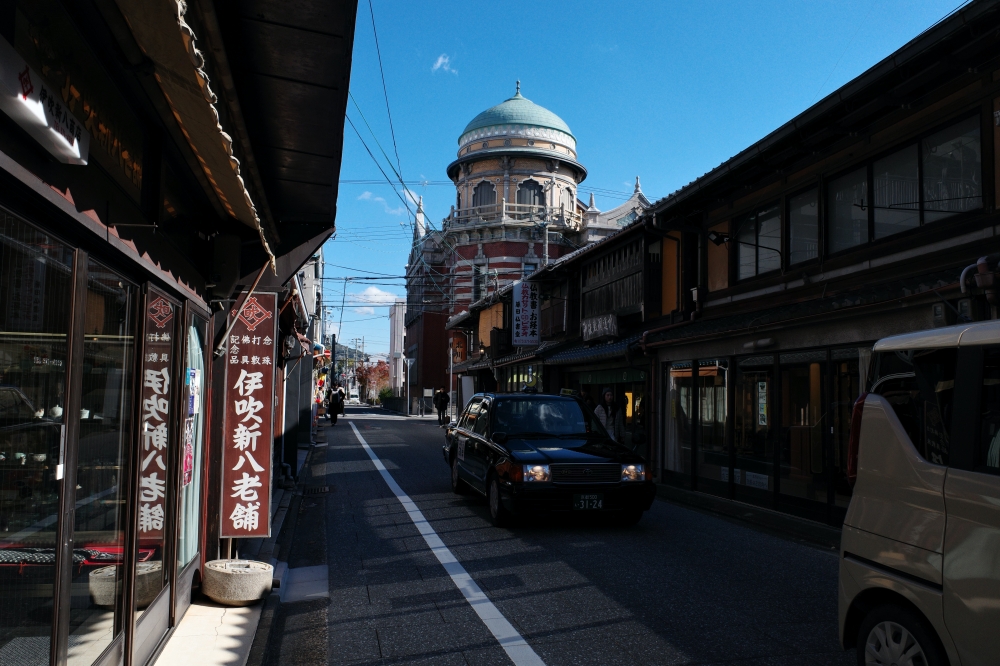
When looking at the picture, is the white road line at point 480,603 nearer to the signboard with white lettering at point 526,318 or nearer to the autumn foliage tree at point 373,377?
the signboard with white lettering at point 526,318

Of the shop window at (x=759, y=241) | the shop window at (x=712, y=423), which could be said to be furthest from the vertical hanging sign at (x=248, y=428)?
the shop window at (x=712, y=423)

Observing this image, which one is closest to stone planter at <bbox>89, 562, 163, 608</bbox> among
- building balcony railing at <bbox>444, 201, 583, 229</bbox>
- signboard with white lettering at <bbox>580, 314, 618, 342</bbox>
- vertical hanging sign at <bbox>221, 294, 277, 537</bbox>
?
vertical hanging sign at <bbox>221, 294, 277, 537</bbox>

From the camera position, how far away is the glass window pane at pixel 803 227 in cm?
1266

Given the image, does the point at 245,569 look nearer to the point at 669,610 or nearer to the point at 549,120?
the point at 669,610

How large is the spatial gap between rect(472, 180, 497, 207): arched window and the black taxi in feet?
133

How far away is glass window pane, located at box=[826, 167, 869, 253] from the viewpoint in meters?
11.5

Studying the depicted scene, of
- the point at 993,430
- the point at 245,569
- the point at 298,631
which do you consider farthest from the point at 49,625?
the point at 993,430

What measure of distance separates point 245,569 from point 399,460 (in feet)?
44.0

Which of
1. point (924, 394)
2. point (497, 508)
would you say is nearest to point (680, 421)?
A: point (497, 508)

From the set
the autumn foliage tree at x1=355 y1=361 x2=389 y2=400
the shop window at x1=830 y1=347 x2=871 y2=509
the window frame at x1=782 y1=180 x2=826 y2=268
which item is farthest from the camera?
the autumn foliage tree at x1=355 y1=361 x2=389 y2=400

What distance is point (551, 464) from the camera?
386 inches

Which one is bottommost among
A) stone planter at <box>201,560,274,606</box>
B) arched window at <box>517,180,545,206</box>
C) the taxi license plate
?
stone planter at <box>201,560,274,606</box>

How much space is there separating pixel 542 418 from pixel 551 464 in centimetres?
185

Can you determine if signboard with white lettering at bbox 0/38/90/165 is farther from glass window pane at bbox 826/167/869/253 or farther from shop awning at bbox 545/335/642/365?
shop awning at bbox 545/335/642/365
